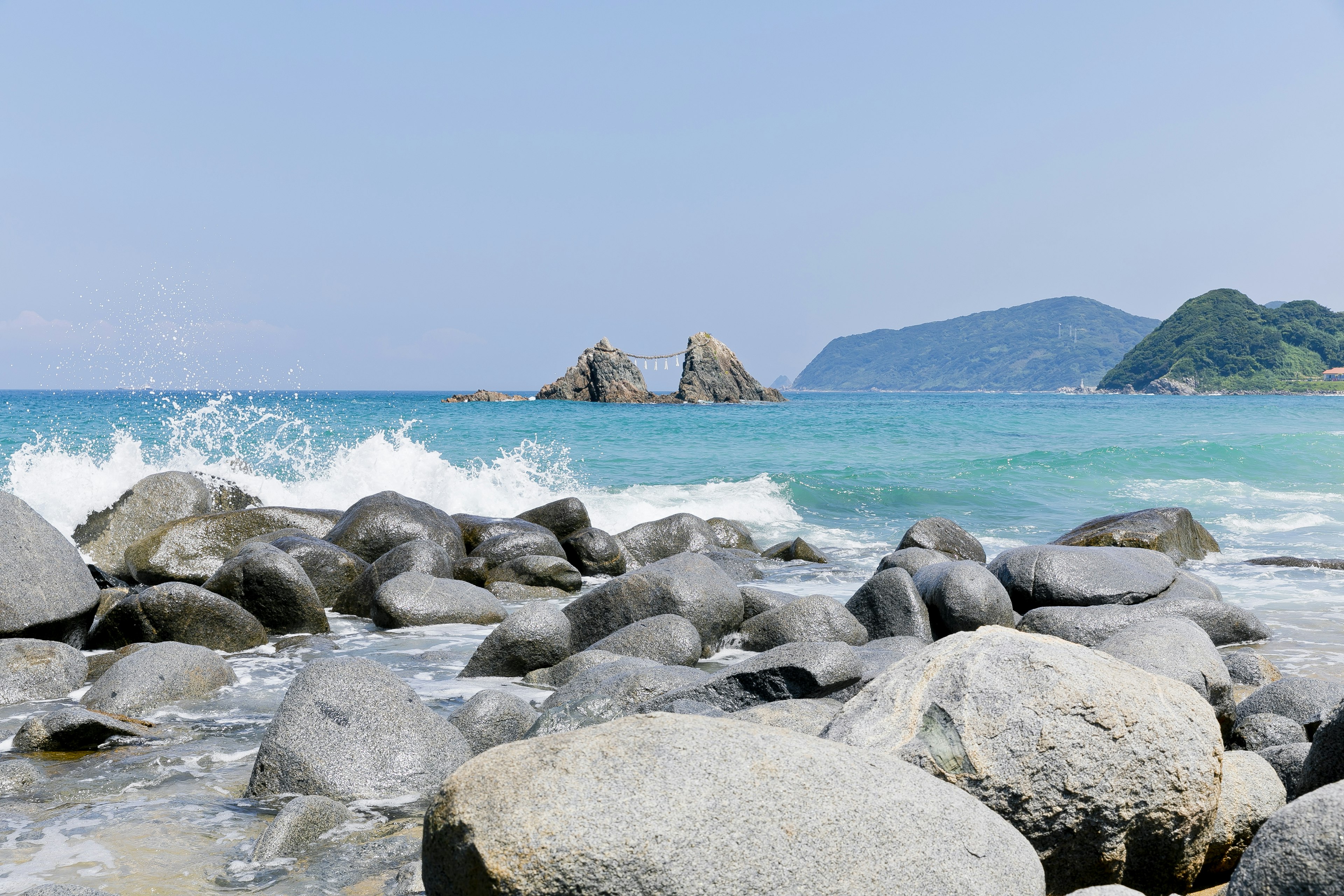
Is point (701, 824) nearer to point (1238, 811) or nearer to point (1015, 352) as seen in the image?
point (1238, 811)

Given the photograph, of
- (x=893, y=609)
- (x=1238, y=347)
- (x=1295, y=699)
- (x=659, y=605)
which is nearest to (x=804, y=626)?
(x=893, y=609)

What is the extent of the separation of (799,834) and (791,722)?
1.91m

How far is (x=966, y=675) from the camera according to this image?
2.82 metres

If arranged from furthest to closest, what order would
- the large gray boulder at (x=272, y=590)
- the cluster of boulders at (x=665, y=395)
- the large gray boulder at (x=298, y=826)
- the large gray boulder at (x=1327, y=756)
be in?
the cluster of boulders at (x=665, y=395) → the large gray boulder at (x=272, y=590) → the large gray boulder at (x=298, y=826) → the large gray boulder at (x=1327, y=756)

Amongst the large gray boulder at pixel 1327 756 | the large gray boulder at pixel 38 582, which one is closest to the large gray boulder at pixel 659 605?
the large gray boulder at pixel 38 582

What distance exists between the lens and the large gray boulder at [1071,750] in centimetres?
264

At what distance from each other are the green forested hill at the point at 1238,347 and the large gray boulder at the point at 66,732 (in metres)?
100

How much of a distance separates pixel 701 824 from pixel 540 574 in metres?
7.40

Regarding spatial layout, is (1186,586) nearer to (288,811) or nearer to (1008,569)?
(1008,569)

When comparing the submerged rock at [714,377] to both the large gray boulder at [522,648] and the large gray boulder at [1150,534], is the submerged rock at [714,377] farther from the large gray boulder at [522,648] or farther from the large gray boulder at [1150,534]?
the large gray boulder at [522,648]

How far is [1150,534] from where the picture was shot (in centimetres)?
1016

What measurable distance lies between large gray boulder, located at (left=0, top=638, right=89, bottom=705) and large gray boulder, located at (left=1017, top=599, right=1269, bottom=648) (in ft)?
20.1

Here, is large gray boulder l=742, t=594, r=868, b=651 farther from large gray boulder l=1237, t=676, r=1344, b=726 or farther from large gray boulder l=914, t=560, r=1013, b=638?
large gray boulder l=1237, t=676, r=1344, b=726

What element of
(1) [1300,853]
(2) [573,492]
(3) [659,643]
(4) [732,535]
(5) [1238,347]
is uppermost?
(5) [1238,347]
